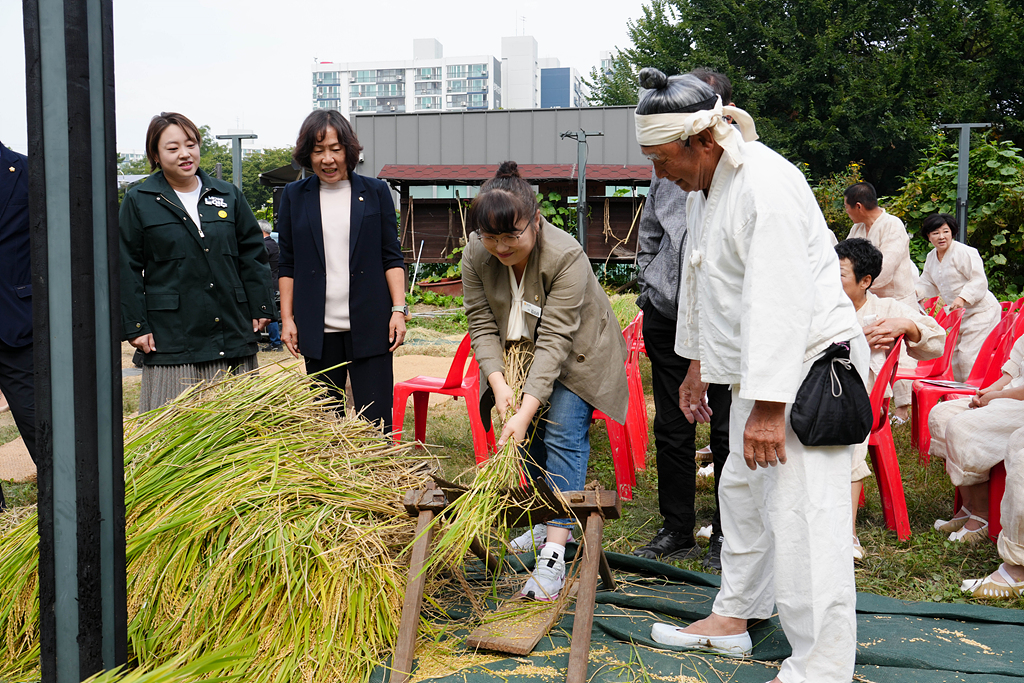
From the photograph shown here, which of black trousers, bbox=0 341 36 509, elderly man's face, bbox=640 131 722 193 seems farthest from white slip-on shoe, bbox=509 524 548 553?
black trousers, bbox=0 341 36 509

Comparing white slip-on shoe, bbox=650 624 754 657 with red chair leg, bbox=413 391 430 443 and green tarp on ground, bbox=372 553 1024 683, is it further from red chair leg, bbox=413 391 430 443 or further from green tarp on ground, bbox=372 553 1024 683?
red chair leg, bbox=413 391 430 443

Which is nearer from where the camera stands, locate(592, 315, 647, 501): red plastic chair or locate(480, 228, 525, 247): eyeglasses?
locate(480, 228, 525, 247): eyeglasses

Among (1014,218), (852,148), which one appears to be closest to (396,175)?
(1014,218)

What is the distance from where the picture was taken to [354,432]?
9.29ft

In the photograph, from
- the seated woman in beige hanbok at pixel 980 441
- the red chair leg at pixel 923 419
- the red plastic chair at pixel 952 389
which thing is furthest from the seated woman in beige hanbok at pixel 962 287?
the seated woman in beige hanbok at pixel 980 441

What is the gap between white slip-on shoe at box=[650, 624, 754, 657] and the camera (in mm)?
2477

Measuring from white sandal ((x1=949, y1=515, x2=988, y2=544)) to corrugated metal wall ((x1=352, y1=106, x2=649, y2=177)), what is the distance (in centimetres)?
1516

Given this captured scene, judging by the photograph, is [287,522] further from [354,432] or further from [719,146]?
[719,146]

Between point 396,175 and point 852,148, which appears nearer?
point 396,175

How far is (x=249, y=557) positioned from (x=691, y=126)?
1681mm

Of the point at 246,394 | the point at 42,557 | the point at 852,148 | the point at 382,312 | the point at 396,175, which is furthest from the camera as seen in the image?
the point at 852,148

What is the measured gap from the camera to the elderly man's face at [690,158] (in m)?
2.21

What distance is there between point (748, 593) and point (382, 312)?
6.50 feet

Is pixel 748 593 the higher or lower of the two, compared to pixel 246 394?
lower
